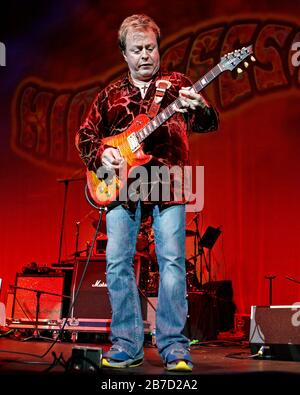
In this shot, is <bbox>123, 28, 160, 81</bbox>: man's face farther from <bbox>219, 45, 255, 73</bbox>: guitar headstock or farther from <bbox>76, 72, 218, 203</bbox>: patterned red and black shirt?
<bbox>219, 45, 255, 73</bbox>: guitar headstock

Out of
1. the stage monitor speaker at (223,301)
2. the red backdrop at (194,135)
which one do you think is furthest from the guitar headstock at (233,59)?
the red backdrop at (194,135)

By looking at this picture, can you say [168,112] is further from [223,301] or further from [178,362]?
[223,301]

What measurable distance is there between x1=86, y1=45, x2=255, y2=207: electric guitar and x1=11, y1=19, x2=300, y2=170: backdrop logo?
3422 millimetres

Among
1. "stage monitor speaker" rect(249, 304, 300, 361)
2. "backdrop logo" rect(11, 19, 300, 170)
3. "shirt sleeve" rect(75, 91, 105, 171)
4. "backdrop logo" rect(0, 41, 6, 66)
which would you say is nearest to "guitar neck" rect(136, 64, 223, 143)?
"shirt sleeve" rect(75, 91, 105, 171)

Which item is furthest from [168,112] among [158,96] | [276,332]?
[276,332]

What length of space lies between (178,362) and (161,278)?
1.39ft

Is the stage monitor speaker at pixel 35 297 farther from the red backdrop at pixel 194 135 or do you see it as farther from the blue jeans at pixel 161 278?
the blue jeans at pixel 161 278

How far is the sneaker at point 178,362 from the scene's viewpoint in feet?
7.29

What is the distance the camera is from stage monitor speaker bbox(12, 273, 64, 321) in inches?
205

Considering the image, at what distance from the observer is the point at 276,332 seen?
130 inches

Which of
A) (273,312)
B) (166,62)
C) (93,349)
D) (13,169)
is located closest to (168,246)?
(93,349)

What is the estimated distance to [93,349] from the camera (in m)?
2.25

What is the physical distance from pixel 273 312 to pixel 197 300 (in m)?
2.10
